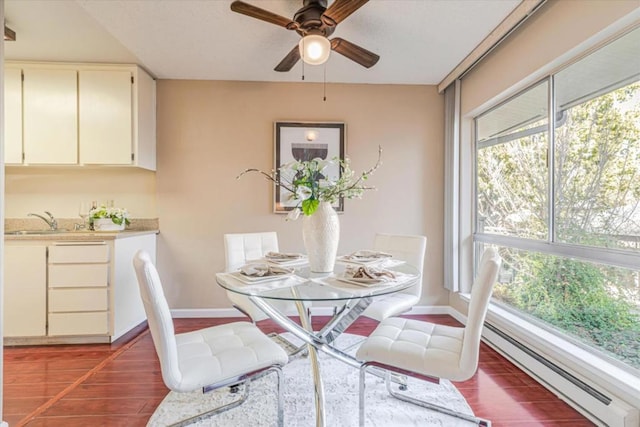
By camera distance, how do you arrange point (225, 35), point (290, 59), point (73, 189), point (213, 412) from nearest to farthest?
point (213, 412) → point (290, 59) → point (225, 35) → point (73, 189)

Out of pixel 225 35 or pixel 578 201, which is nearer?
pixel 578 201

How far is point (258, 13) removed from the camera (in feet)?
5.69

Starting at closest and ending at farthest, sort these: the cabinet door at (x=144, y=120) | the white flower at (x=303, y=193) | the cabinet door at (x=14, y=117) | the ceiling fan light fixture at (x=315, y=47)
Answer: the white flower at (x=303, y=193) < the ceiling fan light fixture at (x=315, y=47) < the cabinet door at (x=14, y=117) < the cabinet door at (x=144, y=120)

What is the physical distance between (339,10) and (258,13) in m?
0.46

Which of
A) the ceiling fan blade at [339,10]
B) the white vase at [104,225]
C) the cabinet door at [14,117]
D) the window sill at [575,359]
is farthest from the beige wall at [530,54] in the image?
the cabinet door at [14,117]

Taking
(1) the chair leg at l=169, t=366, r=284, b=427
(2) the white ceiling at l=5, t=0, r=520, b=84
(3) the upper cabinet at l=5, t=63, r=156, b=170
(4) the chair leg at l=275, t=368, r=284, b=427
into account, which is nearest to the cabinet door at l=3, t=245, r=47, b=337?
(3) the upper cabinet at l=5, t=63, r=156, b=170

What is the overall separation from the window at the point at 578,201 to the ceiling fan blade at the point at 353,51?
49.1 inches

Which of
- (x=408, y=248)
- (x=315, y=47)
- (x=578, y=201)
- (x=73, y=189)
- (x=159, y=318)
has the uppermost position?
(x=315, y=47)

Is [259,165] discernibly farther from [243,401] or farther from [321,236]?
[243,401]

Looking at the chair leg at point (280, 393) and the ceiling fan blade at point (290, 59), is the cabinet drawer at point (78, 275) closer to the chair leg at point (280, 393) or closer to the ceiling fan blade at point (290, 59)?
the chair leg at point (280, 393)

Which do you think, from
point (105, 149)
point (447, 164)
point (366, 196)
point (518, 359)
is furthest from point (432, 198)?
point (105, 149)

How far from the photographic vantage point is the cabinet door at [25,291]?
248cm

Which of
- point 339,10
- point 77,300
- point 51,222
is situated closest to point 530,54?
point 339,10

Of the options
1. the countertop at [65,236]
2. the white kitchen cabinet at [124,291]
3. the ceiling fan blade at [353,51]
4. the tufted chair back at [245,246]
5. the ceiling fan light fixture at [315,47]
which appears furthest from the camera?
the white kitchen cabinet at [124,291]
